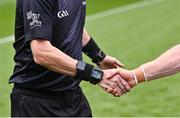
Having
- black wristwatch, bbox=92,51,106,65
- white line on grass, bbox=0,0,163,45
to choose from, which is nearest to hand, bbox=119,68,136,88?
black wristwatch, bbox=92,51,106,65

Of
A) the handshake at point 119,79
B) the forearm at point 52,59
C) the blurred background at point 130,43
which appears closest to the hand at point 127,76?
the handshake at point 119,79

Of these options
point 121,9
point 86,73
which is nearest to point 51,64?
point 86,73

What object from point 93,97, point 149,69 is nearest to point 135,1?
point 93,97

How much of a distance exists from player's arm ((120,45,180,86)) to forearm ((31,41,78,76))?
56 cm

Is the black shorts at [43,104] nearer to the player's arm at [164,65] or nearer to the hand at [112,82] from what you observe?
the hand at [112,82]

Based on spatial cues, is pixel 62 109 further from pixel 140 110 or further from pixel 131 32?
pixel 131 32

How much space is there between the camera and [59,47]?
558 centimetres

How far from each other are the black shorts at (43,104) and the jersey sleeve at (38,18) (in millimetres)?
636

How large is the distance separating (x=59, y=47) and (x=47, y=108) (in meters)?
0.58

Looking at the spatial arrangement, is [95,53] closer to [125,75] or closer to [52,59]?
[125,75]

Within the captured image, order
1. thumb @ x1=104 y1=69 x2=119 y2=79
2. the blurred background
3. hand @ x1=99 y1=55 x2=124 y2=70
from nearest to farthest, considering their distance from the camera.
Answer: thumb @ x1=104 y1=69 x2=119 y2=79
hand @ x1=99 y1=55 x2=124 y2=70
the blurred background

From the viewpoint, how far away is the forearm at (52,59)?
530 cm

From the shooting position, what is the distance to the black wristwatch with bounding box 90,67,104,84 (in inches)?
217

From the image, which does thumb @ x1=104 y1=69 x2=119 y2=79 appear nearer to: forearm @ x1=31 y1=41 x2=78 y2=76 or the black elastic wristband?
the black elastic wristband
